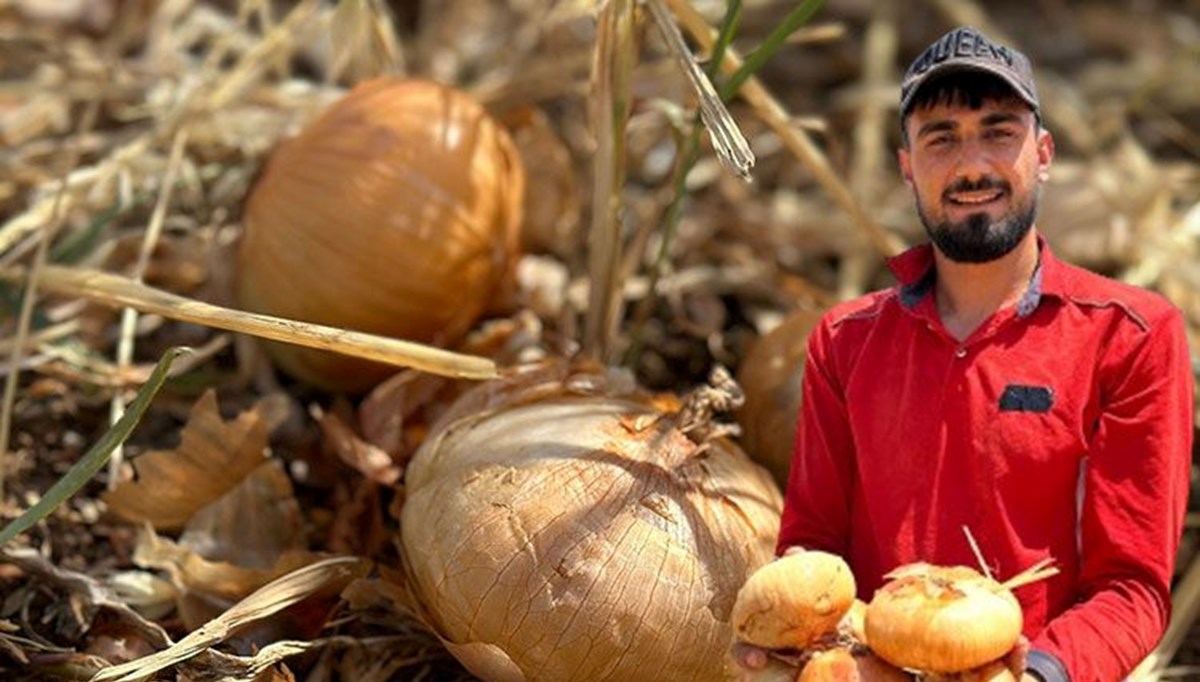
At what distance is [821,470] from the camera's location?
5.40ft

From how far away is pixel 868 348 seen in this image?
162 cm

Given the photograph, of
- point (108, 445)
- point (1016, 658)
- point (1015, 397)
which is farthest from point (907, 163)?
point (108, 445)

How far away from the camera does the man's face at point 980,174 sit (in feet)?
4.87

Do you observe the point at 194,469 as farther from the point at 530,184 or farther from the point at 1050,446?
the point at 1050,446

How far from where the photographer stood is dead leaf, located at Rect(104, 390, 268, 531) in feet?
6.54

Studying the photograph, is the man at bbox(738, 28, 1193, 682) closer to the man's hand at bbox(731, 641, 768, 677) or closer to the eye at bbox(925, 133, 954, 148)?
the eye at bbox(925, 133, 954, 148)

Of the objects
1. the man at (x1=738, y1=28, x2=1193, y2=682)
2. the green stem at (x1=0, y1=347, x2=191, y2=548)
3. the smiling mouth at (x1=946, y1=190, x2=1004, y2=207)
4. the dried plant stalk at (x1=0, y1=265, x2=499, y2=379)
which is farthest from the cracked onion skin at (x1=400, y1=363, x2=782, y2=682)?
the smiling mouth at (x1=946, y1=190, x2=1004, y2=207)

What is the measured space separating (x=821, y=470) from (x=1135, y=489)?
285 millimetres

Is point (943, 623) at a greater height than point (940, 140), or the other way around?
point (940, 140)

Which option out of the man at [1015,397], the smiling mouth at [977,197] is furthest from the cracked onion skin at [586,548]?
the smiling mouth at [977,197]

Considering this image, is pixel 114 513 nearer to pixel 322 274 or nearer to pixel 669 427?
pixel 322 274

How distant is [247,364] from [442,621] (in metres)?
0.71

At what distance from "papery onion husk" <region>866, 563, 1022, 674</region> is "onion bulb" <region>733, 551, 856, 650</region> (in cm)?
4

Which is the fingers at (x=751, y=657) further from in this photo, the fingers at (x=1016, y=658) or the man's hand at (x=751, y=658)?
the fingers at (x=1016, y=658)
